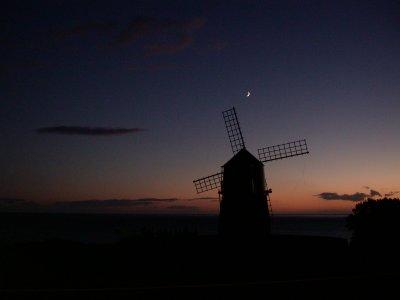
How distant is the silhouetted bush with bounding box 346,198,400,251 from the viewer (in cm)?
2053

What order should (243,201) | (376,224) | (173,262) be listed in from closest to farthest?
(173,262) < (376,224) < (243,201)

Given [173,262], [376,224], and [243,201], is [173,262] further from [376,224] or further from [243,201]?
[376,224]

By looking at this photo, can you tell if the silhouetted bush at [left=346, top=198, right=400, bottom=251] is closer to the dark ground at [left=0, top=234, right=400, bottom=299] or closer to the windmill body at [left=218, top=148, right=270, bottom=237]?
the dark ground at [left=0, top=234, right=400, bottom=299]

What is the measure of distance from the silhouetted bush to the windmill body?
512 cm

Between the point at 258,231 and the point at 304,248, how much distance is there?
648 cm

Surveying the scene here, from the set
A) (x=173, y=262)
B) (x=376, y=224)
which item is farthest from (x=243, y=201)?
(x=173, y=262)

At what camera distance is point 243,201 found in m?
24.2

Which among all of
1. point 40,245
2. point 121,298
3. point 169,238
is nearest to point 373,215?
point 169,238

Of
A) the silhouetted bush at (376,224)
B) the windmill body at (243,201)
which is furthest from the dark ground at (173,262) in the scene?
the windmill body at (243,201)

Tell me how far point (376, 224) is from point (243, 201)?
7.33 meters

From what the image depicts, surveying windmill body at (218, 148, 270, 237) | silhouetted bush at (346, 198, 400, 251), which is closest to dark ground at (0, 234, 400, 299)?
silhouetted bush at (346, 198, 400, 251)

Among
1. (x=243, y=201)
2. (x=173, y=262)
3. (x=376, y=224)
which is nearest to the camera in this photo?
(x=173, y=262)

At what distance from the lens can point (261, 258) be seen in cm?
1622

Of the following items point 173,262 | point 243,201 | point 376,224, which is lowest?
point 173,262
